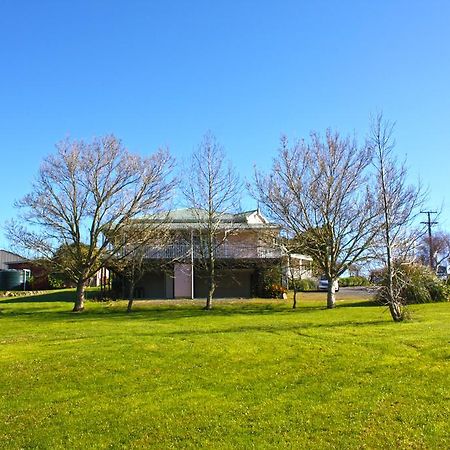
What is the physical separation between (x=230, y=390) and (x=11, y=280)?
44644 millimetres

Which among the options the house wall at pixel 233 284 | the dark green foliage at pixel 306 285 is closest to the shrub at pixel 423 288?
the house wall at pixel 233 284

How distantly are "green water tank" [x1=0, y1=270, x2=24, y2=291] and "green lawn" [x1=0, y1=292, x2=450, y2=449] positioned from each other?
1414 inches

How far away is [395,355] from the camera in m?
11.2

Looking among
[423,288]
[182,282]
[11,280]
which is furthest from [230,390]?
[11,280]

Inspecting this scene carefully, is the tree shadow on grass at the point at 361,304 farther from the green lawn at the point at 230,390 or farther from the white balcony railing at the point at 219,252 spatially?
the green lawn at the point at 230,390

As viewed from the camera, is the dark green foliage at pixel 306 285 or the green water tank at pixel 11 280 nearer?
the dark green foliage at pixel 306 285

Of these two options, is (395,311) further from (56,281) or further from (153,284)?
(56,281)

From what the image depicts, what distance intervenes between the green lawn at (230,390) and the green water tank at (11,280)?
35916 millimetres

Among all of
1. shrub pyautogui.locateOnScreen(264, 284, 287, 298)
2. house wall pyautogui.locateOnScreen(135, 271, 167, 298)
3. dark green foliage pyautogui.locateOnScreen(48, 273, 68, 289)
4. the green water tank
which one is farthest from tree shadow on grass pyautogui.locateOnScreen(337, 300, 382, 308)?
the green water tank

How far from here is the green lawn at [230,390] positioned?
7.28m

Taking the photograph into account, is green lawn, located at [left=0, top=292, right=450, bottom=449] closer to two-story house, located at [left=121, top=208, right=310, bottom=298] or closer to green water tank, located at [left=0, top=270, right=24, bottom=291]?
two-story house, located at [left=121, top=208, right=310, bottom=298]

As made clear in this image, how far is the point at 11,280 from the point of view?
4884cm

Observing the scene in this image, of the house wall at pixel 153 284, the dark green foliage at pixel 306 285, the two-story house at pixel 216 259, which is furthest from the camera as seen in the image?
the dark green foliage at pixel 306 285

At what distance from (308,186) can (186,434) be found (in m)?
22.2
